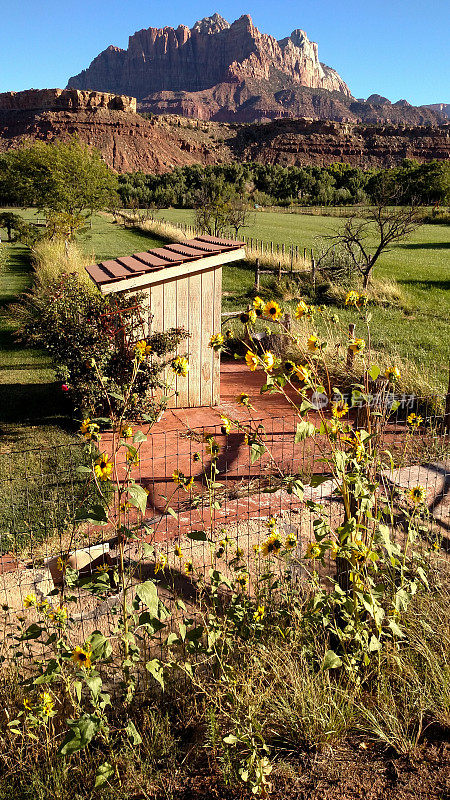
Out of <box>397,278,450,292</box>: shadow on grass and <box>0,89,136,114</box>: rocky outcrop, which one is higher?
<box>0,89,136,114</box>: rocky outcrop

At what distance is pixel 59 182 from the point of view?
21.5m

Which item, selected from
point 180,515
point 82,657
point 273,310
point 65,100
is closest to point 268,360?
point 273,310

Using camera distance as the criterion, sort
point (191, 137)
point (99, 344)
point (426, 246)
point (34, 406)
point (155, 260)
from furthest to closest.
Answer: point (191, 137), point (426, 246), point (34, 406), point (155, 260), point (99, 344)

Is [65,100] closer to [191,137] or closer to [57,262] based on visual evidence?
[191,137]

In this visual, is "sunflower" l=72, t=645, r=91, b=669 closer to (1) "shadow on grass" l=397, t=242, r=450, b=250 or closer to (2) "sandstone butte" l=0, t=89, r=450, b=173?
(1) "shadow on grass" l=397, t=242, r=450, b=250

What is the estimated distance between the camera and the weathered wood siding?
7.60 meters

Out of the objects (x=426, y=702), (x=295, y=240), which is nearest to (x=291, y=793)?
(x=426, y=702)

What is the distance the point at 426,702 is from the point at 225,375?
23.4 feet

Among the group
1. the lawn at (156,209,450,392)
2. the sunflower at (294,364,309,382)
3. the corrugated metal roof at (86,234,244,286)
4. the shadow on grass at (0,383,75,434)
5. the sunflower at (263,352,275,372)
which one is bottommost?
the shadow on grass at (0,383,75,434)

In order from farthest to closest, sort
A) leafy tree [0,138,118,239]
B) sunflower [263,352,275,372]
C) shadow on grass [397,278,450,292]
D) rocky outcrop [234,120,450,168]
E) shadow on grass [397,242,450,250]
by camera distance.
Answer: rocky outcrop [234,120,450,168]
shadow on grass [397,242,450,250]
leafy tree [0,138,118,239]
shadow on grass [397,278,450,292]
sunflower [263,352,275,372]

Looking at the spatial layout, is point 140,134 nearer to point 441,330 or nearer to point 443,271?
point 443,271

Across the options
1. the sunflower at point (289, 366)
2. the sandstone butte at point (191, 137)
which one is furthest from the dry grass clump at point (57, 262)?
the sandstone butte at point (191, 137)

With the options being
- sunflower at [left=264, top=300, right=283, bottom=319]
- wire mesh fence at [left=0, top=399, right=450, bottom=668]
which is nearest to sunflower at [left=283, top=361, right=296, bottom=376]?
sunflower at [left=264, top=300, right=283, bottom=319]

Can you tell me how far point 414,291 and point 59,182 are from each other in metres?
12.7
